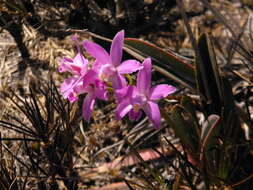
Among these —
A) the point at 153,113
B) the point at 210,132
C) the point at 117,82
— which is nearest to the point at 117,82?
the point at 117,82

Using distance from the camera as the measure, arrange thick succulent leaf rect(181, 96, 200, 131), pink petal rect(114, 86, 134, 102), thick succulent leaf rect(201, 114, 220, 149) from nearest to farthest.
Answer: pink petal rect(114, 86, 134, 102) → thick succulent leaf rect(201, 114, 220, 149) → thick succulent leaf rect(181, 96, 200, 131)

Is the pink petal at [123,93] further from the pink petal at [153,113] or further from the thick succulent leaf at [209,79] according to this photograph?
the thick succulent leaf at [209,79]

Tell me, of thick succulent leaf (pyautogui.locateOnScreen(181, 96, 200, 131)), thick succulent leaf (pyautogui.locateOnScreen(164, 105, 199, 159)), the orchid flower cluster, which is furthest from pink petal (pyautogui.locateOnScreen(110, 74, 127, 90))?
thick succulent leaf (pyautogui.locateOnScreen(181, 96, 200, 131))

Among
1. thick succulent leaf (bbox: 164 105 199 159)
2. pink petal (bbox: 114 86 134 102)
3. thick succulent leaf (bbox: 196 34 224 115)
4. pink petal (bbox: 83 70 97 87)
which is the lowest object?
thick succulent leaf (bbox: 164 105 199 159)

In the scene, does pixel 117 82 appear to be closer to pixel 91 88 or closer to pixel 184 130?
pixel 91 88

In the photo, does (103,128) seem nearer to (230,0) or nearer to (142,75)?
(142,75)

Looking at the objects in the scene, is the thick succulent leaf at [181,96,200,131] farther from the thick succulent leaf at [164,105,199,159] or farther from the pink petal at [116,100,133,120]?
the pink petal at [116,100,133,120]

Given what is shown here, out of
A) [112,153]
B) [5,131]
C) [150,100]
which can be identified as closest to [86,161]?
[112,153]
